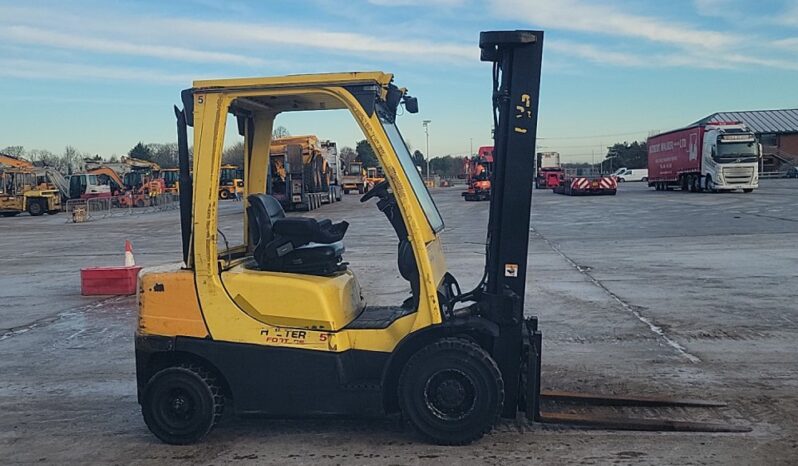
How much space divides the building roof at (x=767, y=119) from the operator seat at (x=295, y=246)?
81.2 meters

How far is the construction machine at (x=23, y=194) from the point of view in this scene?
44.3 m

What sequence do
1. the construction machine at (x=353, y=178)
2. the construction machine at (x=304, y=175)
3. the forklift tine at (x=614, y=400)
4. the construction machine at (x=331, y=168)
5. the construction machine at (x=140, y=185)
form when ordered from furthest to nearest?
1. the construction machine at (x=353, y=178)
2. the construction machine at (x=140, y=185)
3. the construction machine at (x=331, y=168)
4. the construction machine at (x=304, y=175)
5. the forklift tine at (x=614, y=400)

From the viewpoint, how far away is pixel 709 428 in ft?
16.7

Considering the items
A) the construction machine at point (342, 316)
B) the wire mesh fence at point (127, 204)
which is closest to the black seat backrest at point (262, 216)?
the construction machine at point (342, 316)

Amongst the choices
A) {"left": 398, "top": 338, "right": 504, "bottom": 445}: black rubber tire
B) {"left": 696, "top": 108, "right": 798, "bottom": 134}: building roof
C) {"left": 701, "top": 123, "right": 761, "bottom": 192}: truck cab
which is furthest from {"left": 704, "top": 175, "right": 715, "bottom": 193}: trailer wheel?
{"left": 696, "top": 108, "right": 798, "bottom": 134}: building roof

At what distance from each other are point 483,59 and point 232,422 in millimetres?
3219

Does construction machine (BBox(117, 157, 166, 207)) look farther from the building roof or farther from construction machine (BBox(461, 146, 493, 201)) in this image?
the building roof

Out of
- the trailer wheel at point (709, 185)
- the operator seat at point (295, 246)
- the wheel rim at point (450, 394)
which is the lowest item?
the wheel rim at point (450, 394)

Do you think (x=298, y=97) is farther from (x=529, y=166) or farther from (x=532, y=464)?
(x=532, y=464)

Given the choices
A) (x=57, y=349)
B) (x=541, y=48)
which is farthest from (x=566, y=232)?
(x=541, y=48)

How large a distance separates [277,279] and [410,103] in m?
1.55

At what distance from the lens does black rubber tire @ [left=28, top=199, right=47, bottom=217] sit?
1756 inches

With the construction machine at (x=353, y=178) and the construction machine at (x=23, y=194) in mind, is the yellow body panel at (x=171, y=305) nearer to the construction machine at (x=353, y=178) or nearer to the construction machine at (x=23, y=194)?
the construction machine at (x=23, y=194)

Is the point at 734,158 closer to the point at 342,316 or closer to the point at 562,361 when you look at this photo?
the point at 562,361
